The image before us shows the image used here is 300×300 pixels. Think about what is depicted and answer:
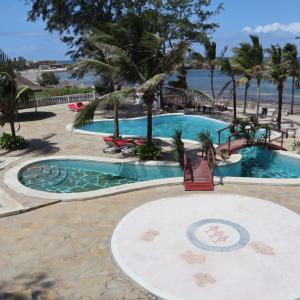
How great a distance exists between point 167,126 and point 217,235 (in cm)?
1833

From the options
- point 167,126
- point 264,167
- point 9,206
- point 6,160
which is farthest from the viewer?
point 167,126

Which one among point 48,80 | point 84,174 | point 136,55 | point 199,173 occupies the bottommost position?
point 84,174

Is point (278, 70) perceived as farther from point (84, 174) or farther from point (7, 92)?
point (7, 92)

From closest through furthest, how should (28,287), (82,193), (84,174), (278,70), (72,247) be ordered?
(28,287), (72,247), (82,193), (84,174), (278,70)

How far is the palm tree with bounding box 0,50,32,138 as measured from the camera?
17.5 m

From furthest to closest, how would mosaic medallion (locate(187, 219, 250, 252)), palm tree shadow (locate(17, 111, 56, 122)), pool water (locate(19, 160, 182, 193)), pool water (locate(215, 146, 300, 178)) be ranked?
palm tree shadow (locate(17, 111, 56, 122)) < pool water (locate(215, 146, 300, 178)) < pool water (locate(19, 160, 182, 193)) < mosaic medallion (locate(187, 219, 250, 252))

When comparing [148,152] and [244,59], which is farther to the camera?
[244,59]

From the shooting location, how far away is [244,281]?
23.9ft

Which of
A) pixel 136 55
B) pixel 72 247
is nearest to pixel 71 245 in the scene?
pixel 72 247

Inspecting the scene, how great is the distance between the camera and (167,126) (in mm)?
27000

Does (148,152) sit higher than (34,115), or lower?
lower

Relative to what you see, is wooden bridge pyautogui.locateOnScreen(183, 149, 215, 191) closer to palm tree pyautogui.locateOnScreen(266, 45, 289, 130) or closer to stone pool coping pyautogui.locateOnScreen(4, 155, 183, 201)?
stone pool coping pyautogui.locateOnScreen(4, 155, 183, 201)

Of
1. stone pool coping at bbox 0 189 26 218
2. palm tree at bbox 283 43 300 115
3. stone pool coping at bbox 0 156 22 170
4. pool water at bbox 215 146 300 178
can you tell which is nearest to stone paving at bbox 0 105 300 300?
stone pool coping at bbox 0 189 26 218

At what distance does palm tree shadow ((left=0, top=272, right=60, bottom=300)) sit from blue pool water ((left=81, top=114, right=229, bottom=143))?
1695 cm
